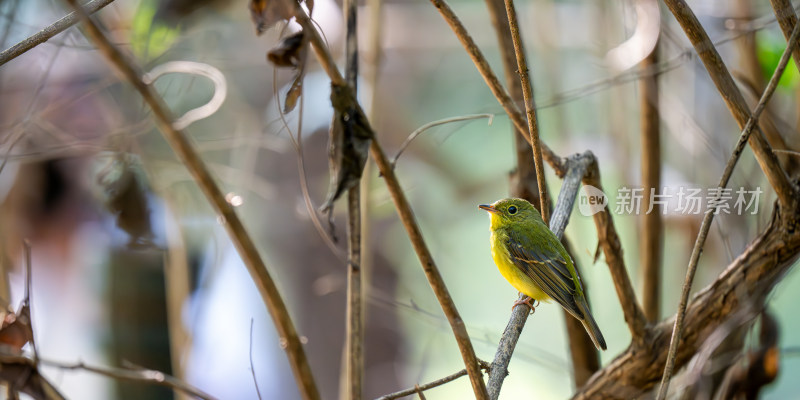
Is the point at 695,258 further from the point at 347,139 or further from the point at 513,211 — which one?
the point at 513,211

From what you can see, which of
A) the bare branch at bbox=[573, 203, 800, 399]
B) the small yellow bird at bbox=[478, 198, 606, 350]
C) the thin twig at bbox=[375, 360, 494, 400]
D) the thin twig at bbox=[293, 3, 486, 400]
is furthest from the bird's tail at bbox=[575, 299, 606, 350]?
the thin twig at bbox=[293, 3, 486, 400]

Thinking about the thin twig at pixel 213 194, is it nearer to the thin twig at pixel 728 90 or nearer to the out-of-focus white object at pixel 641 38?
the thin twig at pixel 728 90

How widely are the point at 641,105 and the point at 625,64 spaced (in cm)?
32

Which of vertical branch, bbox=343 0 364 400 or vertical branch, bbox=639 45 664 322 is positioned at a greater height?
vertical branch, bbox=639 45 664 322

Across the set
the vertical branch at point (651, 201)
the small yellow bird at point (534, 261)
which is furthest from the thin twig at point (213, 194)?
the vertical branch at point (651, 201)

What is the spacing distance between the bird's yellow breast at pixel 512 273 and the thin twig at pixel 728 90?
3.43 feet

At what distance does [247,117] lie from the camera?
564 cm

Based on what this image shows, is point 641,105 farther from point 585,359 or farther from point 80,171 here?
point 80,171

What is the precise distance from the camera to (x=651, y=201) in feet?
10.6

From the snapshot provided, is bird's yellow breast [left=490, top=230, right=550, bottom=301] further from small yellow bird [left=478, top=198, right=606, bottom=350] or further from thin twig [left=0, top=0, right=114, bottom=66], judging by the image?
thin twig [left=0, top=0, right=114, bottom=66]

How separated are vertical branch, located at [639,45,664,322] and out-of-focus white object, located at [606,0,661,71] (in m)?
0.10

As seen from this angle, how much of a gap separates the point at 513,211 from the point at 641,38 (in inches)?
44.7

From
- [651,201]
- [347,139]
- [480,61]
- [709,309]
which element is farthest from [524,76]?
[651,201]

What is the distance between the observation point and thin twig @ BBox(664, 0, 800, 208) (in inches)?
84.5
